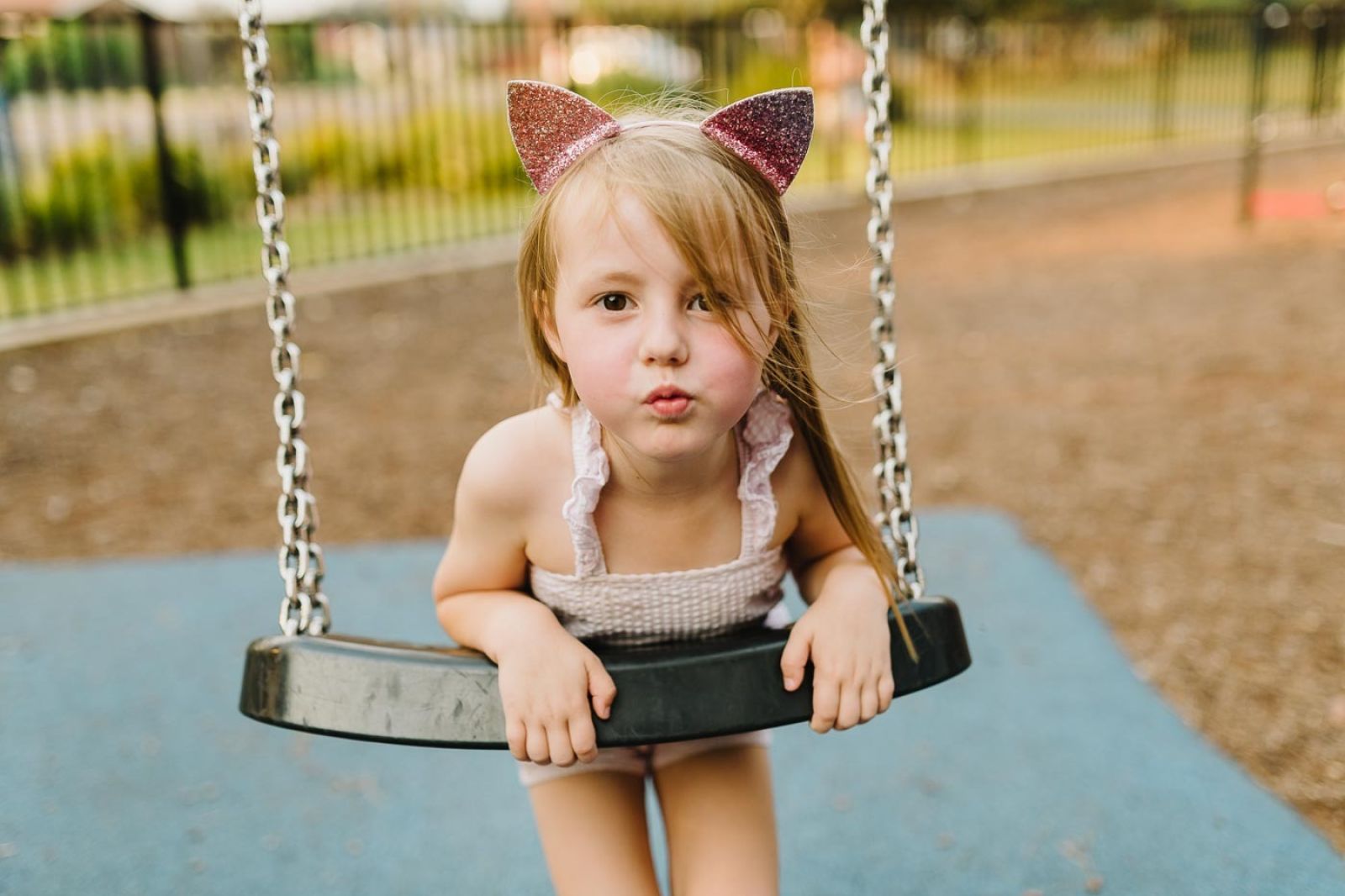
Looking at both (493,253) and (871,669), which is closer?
(871,669)

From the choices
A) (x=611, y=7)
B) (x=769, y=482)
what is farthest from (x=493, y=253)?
(x=611, y=7)

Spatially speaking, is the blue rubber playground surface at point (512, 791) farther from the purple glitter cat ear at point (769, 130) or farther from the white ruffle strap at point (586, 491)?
the purple glitter cat ear at point (769, 130)

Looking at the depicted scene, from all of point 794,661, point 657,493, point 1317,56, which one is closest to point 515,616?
point 657,493

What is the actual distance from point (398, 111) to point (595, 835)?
10.0m

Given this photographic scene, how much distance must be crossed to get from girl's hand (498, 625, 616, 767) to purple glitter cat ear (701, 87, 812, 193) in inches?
24.0

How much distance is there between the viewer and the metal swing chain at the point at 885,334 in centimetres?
172

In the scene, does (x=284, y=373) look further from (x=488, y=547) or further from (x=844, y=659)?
(x=844, y=659)

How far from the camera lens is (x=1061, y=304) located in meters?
7.95

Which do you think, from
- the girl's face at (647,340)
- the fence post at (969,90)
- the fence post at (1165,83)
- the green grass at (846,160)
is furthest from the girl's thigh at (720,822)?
the fence post at (1165,83)

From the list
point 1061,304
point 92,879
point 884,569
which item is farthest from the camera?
point 1061,304

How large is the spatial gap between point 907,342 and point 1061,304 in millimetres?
1332

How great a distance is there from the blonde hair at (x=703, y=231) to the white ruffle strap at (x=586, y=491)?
0.21 feet

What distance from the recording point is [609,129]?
161 cm

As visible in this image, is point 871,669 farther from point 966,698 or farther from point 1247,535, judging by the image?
point 1247,535
